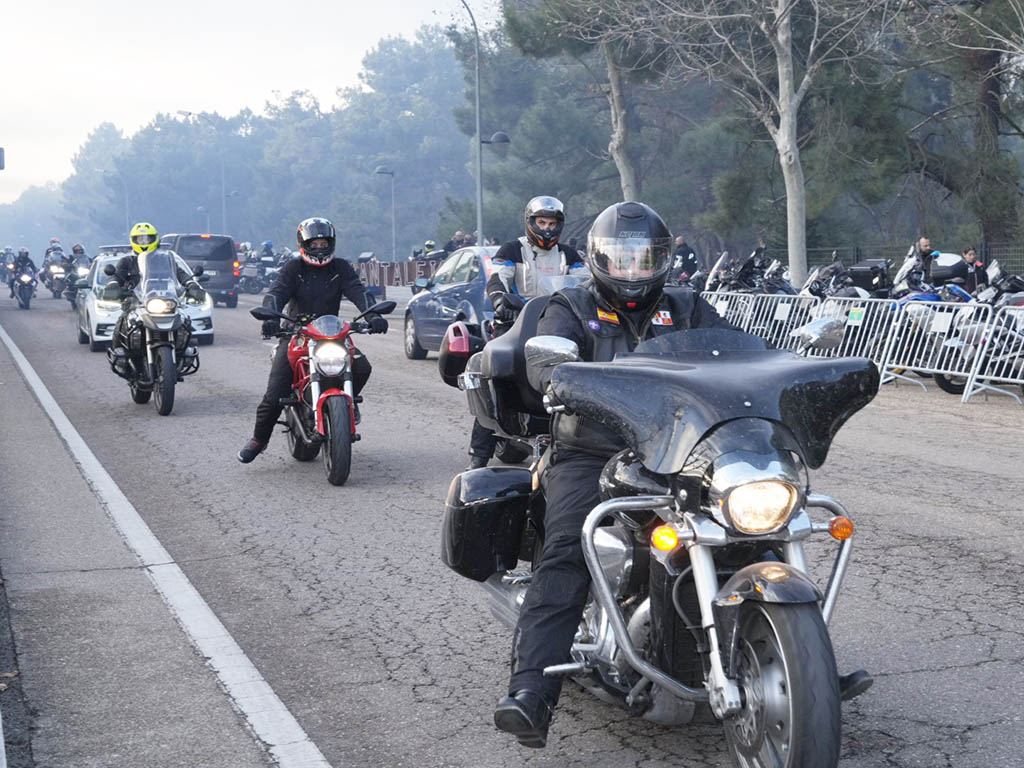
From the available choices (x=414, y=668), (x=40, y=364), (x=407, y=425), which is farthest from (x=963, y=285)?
(x=414, y=668)

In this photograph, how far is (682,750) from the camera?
Result: 4.19 m

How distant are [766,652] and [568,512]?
79 centimetres

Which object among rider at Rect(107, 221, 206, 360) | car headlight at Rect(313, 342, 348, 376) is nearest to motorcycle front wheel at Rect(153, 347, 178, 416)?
rider at Rect(107, 221, 206, 360)

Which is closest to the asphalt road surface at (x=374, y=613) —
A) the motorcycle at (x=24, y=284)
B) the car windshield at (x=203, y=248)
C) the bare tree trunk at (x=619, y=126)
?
the motorcycle at (x=24, y=284)

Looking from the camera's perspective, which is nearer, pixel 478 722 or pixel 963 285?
pixel 478 722

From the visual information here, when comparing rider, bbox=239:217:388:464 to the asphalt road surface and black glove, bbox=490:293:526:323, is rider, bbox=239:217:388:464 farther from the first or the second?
black glove, bbox=490:293:526:323

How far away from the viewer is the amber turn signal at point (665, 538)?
3.51m

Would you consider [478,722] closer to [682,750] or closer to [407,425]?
[682,750]

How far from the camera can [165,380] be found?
41.9 ft

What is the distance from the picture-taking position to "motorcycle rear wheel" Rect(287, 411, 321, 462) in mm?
9695

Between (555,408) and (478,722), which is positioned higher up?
(555,408)

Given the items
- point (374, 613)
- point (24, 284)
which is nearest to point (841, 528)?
point (374, 613)

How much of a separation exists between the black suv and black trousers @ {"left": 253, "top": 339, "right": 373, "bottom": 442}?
28.0 meters

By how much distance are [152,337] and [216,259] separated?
24.9m
